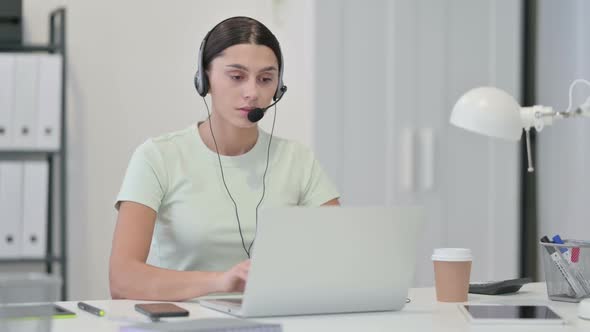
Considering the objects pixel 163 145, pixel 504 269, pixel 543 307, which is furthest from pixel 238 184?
pixel 504 269

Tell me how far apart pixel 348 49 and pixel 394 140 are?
1.13 feet

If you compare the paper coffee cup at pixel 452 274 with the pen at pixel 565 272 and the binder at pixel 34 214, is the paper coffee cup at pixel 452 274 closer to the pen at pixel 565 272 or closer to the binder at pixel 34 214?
the pen at pixel 565 272

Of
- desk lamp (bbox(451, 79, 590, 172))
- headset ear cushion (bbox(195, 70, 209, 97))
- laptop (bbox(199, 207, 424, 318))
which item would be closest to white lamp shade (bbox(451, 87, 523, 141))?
desk lamp (bbox(451, 79, 590, 172))

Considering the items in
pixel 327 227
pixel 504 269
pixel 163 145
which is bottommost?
pixel 504 269

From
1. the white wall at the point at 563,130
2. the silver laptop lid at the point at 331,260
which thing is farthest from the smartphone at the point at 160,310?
the white wall at the point at 563,130

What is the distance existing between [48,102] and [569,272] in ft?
5.82

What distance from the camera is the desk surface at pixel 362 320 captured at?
136 cm

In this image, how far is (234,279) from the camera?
156 centimetres

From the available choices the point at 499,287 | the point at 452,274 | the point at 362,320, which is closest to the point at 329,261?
the point at 362,320

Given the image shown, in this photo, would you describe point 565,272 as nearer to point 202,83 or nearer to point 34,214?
point 202,83

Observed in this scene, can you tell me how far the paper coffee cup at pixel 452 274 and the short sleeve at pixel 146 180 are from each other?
2.06 ft

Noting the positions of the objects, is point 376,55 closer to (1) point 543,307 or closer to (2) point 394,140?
(2) point 394,140

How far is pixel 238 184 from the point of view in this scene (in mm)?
2039

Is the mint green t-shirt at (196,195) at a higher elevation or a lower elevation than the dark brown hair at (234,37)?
lower
